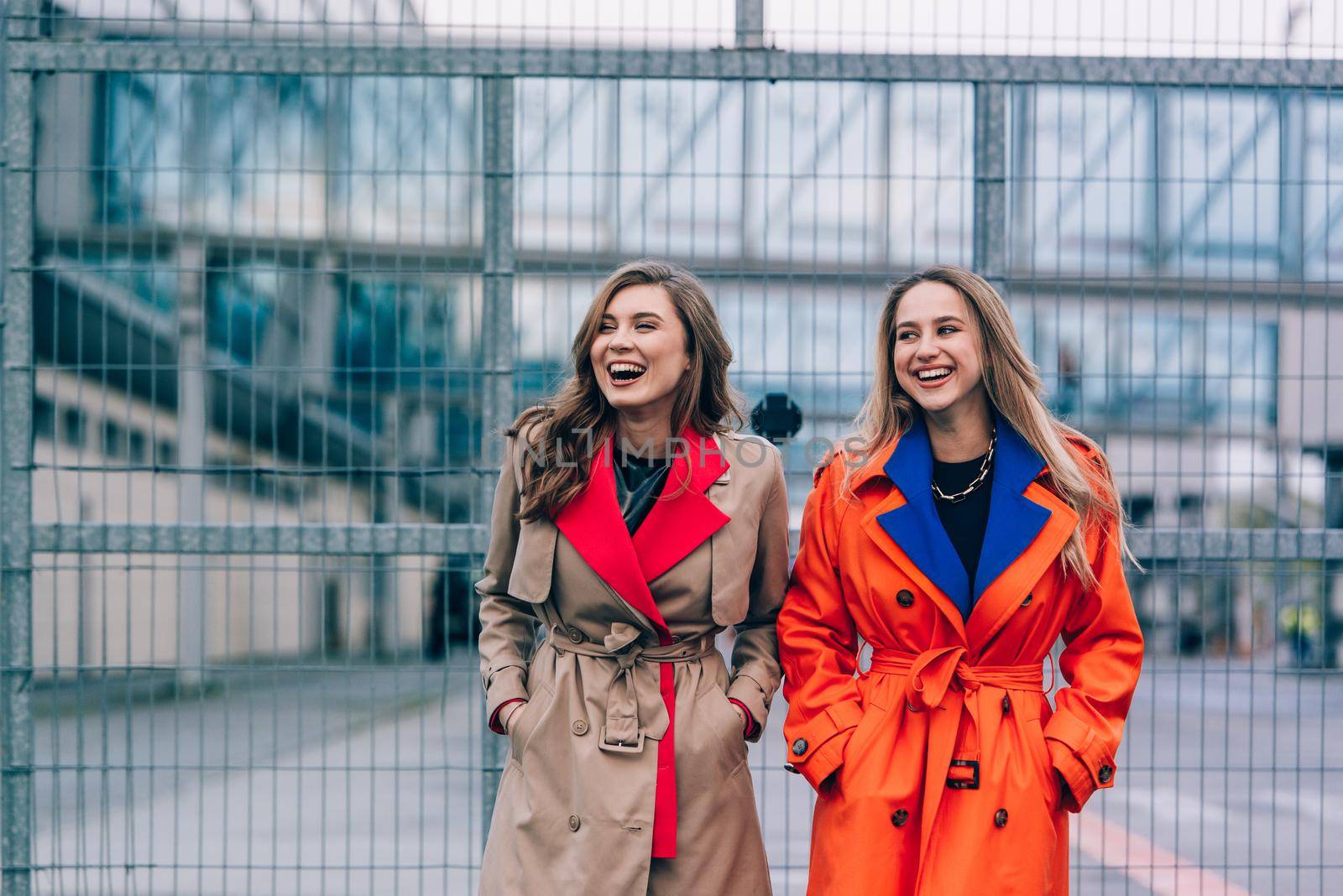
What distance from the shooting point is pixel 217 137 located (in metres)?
8.39

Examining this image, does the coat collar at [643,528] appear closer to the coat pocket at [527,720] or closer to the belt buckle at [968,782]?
the coat pocket at [527,720]

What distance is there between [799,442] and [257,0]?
2.38m

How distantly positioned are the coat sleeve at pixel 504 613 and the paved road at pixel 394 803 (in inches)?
36.9

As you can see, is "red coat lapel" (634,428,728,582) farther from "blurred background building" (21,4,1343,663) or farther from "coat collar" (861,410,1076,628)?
"blurred background building" (21,4,1343,663)

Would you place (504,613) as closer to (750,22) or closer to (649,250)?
(649,250)

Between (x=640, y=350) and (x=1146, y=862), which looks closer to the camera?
(x=640, y=350)

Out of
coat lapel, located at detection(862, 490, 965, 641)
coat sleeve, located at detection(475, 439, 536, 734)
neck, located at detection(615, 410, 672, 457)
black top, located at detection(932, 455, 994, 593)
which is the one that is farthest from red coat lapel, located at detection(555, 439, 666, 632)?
black top, located at detection(932, 455, 994, 593)

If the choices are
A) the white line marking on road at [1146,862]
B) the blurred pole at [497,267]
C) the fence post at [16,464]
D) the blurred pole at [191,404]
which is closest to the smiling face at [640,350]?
the blurred pole at [497,267]

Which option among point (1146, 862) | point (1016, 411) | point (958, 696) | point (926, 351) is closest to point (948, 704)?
point (958, 696)

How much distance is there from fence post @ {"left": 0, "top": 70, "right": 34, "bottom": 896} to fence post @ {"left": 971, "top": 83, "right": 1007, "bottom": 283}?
10.4 feet

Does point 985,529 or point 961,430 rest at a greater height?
point 961,430

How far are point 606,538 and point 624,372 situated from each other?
1.31 feet

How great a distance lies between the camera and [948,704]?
2.87 meters

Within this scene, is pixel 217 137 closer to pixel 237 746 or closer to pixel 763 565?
pixel 237 746
